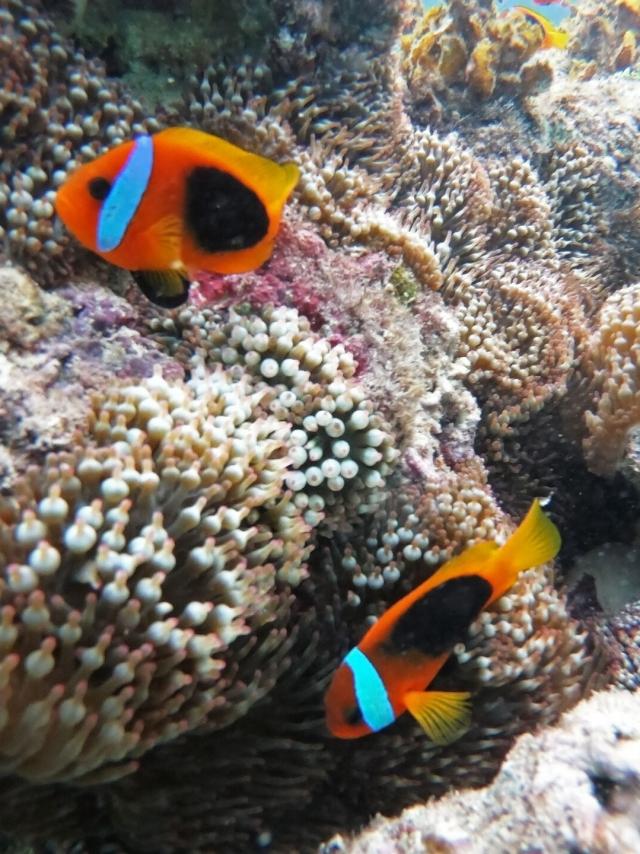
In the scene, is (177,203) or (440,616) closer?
(177,203)

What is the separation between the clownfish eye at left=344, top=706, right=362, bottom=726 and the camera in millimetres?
2133

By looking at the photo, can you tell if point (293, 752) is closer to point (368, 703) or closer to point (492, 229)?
point (368, 703)

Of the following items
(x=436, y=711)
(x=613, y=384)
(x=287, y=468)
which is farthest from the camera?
(x=613, y=384)

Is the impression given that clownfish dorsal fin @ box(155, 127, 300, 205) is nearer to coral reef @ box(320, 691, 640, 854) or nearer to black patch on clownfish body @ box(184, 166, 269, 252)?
black patch on clownfish body @ box(184, 166, 269, 252)

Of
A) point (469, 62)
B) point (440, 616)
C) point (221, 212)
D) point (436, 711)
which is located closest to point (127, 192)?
point (221, 212)

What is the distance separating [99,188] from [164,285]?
0.38 meters

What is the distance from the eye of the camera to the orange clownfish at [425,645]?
7.08 ft

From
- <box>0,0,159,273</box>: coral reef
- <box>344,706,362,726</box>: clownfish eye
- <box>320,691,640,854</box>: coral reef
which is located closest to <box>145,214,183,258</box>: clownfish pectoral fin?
<box>0,0,159,273</box>: coral reef

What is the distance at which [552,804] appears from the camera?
1927 mm

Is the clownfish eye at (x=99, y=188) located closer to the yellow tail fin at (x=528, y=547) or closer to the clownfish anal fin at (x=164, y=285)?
the clownfish anal fin at (x=164, y=285)

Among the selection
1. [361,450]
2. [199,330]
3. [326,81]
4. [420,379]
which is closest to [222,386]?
[199,330]

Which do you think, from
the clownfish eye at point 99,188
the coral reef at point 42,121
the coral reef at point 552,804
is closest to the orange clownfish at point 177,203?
the clownfish eye at point 99,188

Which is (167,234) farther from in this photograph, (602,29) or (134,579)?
(602,29)

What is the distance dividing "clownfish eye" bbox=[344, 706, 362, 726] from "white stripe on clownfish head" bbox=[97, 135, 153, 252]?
1698 millimetres
